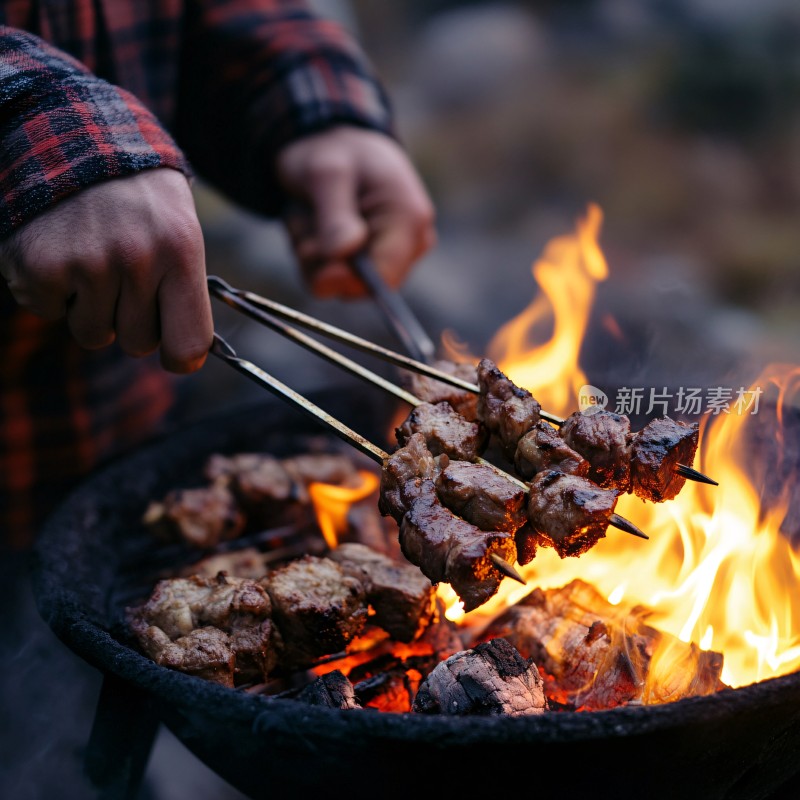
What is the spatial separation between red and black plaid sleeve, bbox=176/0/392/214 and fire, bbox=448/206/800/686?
A: 178 centimetres

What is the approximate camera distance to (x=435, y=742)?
5.18 ft

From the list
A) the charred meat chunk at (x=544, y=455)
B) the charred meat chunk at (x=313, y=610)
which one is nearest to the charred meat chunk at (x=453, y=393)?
the charred meat chunk at (x=544, y=455)

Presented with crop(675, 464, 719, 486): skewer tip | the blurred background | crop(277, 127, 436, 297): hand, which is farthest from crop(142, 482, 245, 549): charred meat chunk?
the blurred background

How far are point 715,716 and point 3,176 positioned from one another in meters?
2.15

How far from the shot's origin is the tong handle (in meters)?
2.76

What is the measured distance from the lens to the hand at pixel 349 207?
3389mm

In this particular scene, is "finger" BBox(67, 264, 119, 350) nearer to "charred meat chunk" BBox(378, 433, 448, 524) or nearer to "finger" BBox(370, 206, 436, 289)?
"charred meat chunk" BBox(378, 433, 448, 524)

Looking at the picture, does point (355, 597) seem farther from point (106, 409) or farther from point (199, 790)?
point (106, 409)

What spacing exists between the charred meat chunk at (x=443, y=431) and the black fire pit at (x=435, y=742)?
29.2 inches

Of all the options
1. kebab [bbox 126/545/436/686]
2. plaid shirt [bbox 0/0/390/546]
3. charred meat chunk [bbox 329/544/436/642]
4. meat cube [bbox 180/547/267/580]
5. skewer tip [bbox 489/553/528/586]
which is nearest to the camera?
skewer tip [bbox 489/553/528/586]

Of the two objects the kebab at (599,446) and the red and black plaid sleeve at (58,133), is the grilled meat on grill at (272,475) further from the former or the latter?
the red and black plaid sleeve at (58,133)

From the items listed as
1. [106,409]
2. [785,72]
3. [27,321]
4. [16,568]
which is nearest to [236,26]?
[27,321]

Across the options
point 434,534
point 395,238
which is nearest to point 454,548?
point 434,534

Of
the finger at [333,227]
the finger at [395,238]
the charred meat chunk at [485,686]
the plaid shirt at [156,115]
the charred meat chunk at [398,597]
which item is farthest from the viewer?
the finger at [395,238]
